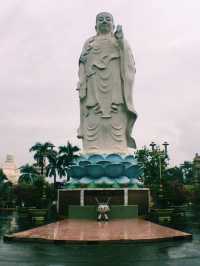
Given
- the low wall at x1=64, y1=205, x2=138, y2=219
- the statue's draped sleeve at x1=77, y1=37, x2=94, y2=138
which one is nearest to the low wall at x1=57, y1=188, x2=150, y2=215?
the low wall at x1=64, y1=205, x2=138, y2=219

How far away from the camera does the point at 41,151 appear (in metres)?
43.8

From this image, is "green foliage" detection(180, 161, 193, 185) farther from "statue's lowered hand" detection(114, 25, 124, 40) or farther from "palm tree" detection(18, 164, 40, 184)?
"statue's lowered hand" detection(114, 25, 124, 40)

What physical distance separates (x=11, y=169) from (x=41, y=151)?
48.2 meters

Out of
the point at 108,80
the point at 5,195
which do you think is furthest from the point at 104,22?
the point at 5,195

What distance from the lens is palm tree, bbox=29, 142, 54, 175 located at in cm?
4333

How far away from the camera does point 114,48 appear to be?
2733cm

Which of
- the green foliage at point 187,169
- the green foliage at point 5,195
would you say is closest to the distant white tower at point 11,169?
the green foliage at point 187,169

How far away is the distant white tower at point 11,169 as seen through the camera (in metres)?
87.3

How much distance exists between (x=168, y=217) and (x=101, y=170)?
4148mm

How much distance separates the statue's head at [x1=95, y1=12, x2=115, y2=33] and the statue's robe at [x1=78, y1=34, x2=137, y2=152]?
511mm

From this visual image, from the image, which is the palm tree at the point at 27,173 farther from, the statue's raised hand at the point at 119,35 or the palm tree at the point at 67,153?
the statue's raised hand at the point at 119,35

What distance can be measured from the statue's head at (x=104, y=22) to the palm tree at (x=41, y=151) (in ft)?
58.5

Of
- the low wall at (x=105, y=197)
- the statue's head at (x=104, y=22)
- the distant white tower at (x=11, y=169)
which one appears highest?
the statue's head at (x=104, y=22)

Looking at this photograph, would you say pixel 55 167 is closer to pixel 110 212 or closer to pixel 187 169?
pixel 110 212
